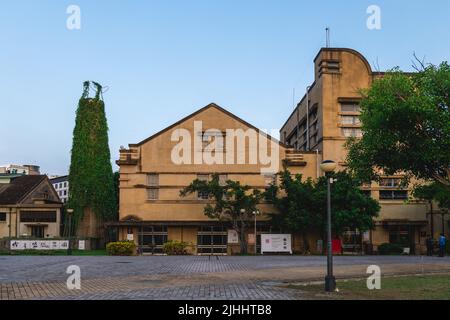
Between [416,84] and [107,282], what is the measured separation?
17.2 meters

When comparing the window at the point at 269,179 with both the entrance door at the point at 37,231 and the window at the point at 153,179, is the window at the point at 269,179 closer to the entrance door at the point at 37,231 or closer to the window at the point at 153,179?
the window at the point at 153,179

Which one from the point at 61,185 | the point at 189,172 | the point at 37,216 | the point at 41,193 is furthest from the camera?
the point at 61,185

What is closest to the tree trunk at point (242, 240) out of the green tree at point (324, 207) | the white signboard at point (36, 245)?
the green tree at point (324, 207)

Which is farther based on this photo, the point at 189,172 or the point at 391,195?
the point at 391,195

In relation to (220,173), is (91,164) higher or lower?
higher

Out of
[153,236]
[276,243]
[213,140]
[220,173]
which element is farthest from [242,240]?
[213,140]

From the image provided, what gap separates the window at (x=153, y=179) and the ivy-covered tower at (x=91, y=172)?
34.6 ft

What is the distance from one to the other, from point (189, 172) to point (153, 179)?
3259 millimetres

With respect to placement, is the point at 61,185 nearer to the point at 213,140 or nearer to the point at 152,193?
the point at 152,193

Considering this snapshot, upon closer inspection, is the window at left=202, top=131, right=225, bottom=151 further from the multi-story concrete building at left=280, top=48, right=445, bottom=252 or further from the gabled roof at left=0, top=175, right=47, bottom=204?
the gabled roof at left=0, top=175, right=47, bottom=204

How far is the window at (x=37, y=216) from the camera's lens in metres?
59.4

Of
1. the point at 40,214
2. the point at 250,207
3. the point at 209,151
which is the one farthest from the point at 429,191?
the point at 40,214

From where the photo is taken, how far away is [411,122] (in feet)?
80.2
